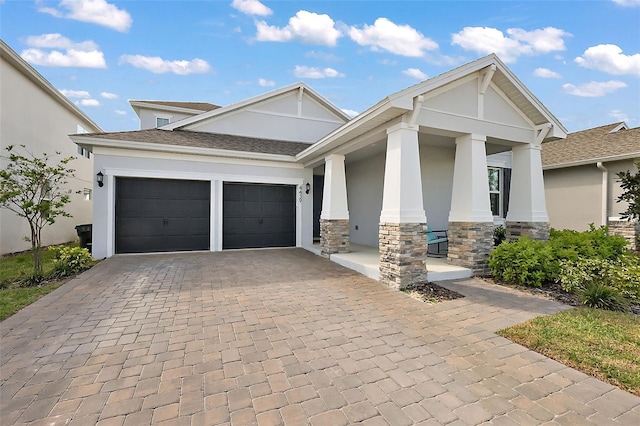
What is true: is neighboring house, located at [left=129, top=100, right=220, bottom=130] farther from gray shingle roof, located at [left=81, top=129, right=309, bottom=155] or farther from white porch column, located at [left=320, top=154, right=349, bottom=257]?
white porch column, located at [left=320, top=154, right=349, bottom=257]

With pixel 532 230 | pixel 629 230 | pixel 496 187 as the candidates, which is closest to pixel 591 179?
pixel 629 230

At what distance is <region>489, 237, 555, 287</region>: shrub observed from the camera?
576 centimetres

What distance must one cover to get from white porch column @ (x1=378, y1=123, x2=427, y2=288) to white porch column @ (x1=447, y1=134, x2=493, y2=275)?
1.47 metres

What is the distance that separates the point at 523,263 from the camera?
583cm

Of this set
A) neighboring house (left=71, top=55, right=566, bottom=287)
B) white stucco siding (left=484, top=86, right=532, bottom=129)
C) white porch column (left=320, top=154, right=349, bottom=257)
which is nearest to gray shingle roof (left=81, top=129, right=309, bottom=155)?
neighboring house (left=71, top=55, right=566, bottom=287)

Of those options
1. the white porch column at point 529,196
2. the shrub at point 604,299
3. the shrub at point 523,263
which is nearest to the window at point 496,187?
the white porch column at point 529,196

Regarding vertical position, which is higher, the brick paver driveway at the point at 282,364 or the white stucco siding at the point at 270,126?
the white stucco siding at the point at 270,126

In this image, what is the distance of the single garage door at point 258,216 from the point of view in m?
10.2

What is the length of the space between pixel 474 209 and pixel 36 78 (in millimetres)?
15474

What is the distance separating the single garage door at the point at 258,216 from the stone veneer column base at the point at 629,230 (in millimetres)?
11865

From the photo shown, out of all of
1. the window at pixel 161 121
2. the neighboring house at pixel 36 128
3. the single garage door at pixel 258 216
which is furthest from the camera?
the window at pixel 161 121

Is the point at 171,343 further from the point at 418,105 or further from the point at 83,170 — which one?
the point at 83,170

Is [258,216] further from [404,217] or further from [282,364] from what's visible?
[282,364]

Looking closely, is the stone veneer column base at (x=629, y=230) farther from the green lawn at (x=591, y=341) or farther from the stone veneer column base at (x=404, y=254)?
the stone veneer column base at (x=404, y=254)
